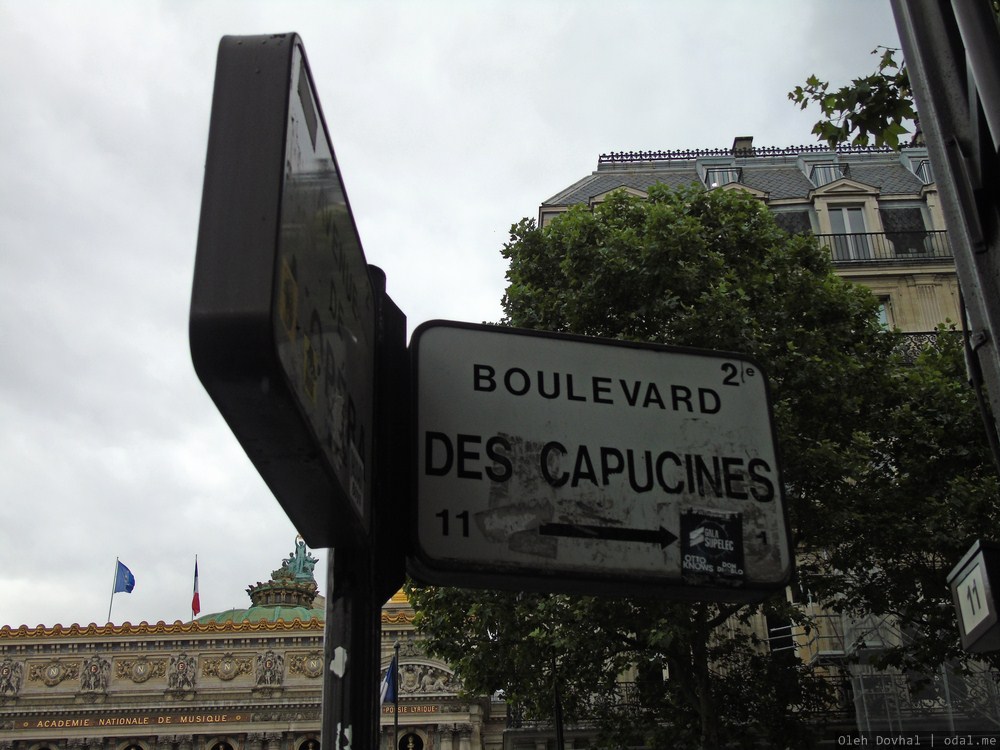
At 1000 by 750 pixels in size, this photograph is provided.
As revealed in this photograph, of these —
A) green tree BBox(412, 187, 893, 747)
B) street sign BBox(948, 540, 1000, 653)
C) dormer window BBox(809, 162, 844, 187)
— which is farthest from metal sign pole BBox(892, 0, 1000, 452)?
dormer window BBox(809, 162, 844, 187)

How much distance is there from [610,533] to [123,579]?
49.6m

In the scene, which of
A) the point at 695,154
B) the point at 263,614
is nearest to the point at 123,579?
the point at 263,614

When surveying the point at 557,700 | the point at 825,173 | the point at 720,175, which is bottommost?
the point at 557,700

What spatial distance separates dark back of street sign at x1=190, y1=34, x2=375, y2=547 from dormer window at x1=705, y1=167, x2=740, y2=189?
3619 cm

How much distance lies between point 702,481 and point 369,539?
0.81m

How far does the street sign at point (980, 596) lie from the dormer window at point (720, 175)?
34770 mm

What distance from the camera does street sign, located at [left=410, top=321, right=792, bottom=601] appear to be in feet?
7.57

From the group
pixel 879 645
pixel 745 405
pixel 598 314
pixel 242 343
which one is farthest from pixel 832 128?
pixel 879 645

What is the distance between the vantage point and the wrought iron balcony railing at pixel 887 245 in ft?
104

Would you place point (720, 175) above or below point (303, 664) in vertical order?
above

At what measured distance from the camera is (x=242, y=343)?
1.41m

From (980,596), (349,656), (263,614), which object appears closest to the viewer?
(349,656)

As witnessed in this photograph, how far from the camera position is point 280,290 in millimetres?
1512

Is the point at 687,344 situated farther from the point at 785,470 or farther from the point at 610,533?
the point at 610,533
